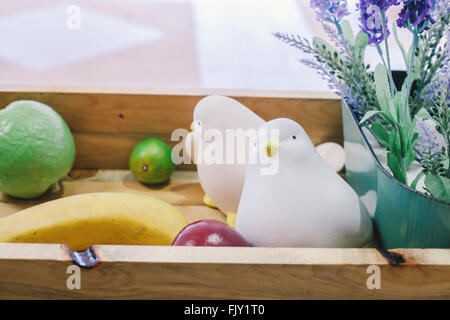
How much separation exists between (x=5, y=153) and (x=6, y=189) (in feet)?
0.22

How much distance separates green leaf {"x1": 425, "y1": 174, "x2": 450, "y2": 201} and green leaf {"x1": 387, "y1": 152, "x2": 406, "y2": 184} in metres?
0.03

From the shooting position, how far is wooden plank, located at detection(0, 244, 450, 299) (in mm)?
393

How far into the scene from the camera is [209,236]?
47cm

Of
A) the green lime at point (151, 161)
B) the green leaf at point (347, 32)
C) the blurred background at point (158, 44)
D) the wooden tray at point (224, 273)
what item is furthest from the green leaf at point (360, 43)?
the blurred background at point (158, 44)

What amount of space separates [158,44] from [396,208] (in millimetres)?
1774

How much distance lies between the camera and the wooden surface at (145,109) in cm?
72

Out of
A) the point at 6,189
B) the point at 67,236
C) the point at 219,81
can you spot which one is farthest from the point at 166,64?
the point at 67,236

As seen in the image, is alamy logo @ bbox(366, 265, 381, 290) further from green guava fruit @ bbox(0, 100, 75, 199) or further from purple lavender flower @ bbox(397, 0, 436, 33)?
green guava fruit @ bbox(0, 100, 75, 199)

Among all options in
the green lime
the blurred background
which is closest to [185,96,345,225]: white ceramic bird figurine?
the green lime

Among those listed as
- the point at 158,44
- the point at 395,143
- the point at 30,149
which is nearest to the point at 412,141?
the point at 395,143

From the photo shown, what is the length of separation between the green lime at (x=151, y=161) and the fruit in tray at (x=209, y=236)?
239 mm

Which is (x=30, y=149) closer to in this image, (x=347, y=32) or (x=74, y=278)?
(x=74, y=278)

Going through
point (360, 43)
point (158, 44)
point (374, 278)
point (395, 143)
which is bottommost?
point (374, 278)
